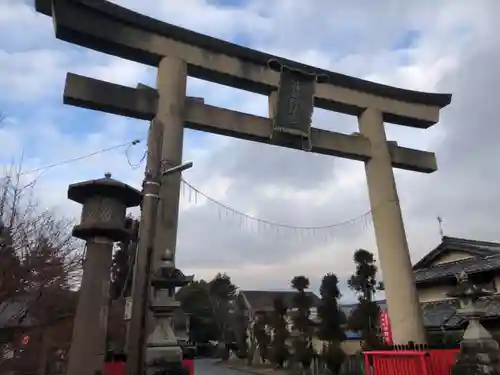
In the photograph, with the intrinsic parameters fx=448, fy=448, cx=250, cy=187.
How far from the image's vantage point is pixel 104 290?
494 centimetres

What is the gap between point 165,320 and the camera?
21.2 feet

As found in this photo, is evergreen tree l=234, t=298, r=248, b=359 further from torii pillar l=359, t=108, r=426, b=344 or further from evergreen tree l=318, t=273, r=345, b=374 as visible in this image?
torii pillar l=359, t=108, r=426, b=344

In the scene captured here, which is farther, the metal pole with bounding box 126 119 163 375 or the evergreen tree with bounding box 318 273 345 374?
the evergreen tree with bounding box 318 273 345 374

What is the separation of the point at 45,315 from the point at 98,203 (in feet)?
17.6

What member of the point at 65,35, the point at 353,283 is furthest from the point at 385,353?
the point at 353,283

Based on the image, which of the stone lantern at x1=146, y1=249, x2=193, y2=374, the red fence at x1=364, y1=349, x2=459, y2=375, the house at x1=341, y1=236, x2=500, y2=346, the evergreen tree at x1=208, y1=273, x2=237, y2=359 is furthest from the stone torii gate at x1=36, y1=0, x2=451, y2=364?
the evergreen tree at x1=208, y1=273, x2=237, y2=359

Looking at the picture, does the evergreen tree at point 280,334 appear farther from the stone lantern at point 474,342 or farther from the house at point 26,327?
the stone lantern at point 474,342

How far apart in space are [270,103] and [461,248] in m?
14.1

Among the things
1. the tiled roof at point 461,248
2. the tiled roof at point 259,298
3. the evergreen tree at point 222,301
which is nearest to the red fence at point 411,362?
the tiled roof at point 461,248

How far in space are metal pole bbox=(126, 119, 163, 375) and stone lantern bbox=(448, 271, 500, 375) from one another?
635cm

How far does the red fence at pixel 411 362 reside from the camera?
802cm

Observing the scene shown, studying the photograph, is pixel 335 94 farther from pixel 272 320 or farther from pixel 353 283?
pixel 272 320

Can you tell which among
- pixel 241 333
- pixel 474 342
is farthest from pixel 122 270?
pixel 241 333

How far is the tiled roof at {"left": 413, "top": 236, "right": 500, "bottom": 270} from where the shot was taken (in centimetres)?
1867
